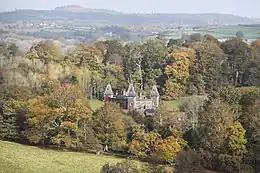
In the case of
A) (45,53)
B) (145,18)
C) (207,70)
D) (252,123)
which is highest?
(45,53)

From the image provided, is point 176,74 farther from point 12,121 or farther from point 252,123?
point 252,123

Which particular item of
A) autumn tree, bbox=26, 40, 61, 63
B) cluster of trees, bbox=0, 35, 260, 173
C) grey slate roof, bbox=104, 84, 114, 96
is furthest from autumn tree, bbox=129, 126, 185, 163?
autumn tree, bbox=26, 40, 61, 63

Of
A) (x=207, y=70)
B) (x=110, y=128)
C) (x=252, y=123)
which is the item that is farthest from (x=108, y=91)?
(x=252, y=123)

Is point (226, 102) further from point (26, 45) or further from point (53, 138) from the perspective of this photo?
point (26, 45)

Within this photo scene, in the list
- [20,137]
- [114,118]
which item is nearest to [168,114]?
[114,118]

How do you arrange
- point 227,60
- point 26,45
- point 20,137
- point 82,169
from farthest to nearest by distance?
point 26,45, point 227,60, point 20,137, point 82,169

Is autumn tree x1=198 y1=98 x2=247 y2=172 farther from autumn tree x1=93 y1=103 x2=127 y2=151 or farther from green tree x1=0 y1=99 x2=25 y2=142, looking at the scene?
green tree x1=0 y1=99 x2=25 y2=142

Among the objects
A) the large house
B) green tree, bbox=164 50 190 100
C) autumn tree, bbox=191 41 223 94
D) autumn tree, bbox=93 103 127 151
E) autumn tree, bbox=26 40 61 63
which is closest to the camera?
autumn tree, bbox=93 103 127 151
